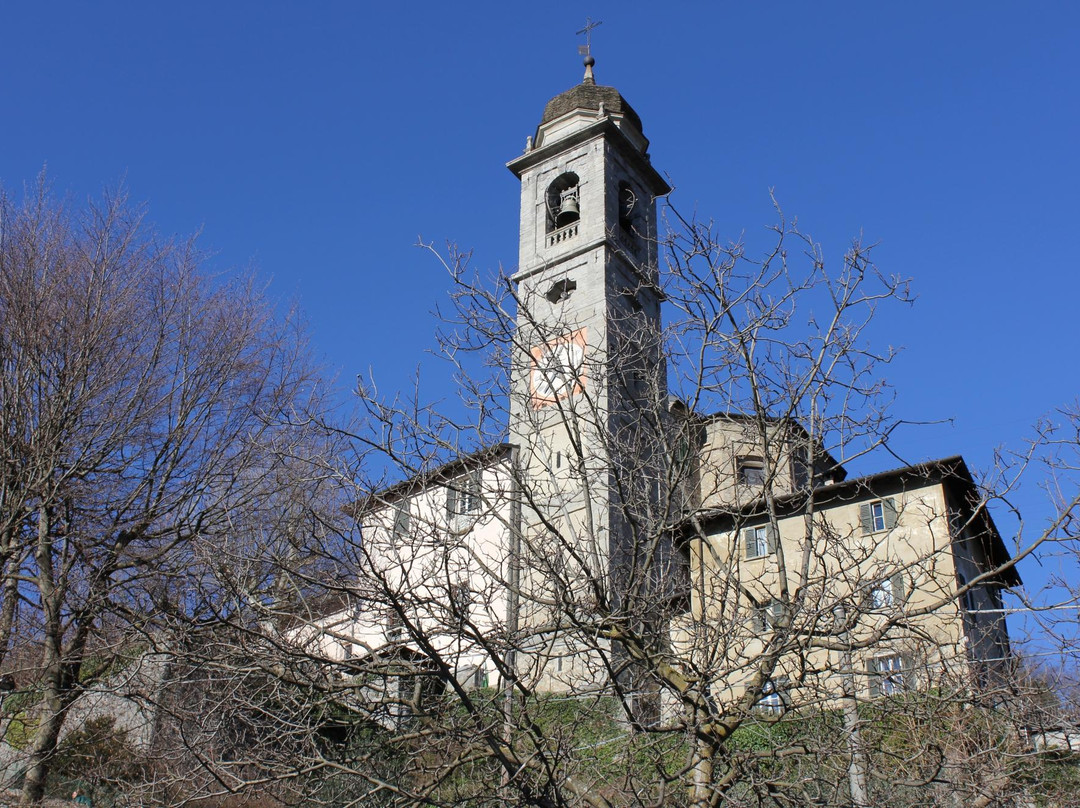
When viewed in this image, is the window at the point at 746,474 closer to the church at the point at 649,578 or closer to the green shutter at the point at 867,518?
the church at the point at 649,578

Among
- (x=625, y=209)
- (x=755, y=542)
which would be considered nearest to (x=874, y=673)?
(x=755, y=542)

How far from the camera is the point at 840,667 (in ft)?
21.1

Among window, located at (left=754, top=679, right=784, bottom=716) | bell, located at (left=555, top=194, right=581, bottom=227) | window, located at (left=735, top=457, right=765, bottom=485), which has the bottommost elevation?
window, located at (left=754, top=679, right=784, bottom=716)

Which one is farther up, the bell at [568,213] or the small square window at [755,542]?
the bell at [568,213]

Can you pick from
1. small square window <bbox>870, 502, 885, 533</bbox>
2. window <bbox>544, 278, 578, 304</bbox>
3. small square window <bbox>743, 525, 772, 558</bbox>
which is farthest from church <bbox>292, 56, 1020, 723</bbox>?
window <bbox>544, 278, 578, 304</bbox>

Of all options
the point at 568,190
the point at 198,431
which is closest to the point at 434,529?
the point at 198,431

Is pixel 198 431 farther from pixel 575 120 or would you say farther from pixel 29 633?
pixel 575 120

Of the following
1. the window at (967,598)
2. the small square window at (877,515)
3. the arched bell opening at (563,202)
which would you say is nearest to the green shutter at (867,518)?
the small square window at (877,515)

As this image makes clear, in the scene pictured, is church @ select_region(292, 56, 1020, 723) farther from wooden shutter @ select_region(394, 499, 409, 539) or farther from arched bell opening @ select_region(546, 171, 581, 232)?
arched bell opening @ select_region(546, 171, 581, 232)

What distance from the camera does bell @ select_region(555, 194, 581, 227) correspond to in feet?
111

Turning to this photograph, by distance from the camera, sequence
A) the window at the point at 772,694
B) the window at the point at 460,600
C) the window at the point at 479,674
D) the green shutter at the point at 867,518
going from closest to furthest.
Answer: the window at the point at 460,600
the window at the point at 772,694
the window at the point at 479,674
the green shutter at the point at 867,518

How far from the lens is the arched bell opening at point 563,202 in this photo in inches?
1336

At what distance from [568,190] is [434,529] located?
2977 cm

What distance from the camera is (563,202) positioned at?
34.5 metres
